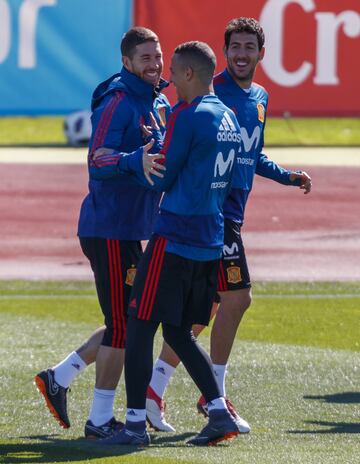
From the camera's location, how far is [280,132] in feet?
A: 109

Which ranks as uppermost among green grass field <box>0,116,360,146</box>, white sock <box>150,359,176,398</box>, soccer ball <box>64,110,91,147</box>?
white sock <box>150,359,176,398</box>

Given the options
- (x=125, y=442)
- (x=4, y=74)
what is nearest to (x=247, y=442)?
(x=125, y=442)

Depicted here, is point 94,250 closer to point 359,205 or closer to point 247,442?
point 247,442

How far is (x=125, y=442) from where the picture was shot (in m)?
6.94

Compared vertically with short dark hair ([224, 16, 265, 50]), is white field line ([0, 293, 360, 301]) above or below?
below

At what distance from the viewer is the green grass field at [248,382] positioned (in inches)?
266

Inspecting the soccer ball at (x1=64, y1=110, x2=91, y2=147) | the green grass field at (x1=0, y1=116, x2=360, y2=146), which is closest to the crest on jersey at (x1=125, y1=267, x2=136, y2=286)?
the soccer ball at (x1=64, y1=110, x2=91, y2=147)

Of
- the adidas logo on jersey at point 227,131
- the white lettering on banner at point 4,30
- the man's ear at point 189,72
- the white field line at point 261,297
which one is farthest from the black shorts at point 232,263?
the white lettering on banner at point 4,30

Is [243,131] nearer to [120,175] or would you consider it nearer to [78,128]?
[120,175]

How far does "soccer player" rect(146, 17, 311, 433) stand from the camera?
771cm

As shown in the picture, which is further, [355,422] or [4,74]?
[4,74]

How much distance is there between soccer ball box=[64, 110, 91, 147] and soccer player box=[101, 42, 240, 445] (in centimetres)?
1962

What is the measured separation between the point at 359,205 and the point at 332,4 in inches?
118

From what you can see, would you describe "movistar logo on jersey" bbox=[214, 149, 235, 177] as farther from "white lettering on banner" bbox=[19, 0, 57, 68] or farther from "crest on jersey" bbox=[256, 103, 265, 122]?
"white lettering on banner" bbox=[19, 0, 57, 68]
